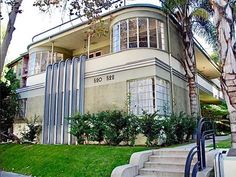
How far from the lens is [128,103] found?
47.3ft

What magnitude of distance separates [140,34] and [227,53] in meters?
8.76

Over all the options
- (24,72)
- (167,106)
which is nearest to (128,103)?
(167,106)

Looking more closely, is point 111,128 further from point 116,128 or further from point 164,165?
point 164,165

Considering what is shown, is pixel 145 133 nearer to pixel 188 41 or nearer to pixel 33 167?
pixel 33 167

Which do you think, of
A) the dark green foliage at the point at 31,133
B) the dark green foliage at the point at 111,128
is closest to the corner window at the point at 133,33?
the dark green foliage at the point at 111,128

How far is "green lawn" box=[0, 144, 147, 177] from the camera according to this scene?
8773 mm

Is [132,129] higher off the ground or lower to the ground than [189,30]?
lower

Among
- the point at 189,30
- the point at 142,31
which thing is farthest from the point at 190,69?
the point at 142,31

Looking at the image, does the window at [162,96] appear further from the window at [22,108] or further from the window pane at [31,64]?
the window pane at [31,64]

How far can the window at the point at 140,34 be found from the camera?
16.0 m

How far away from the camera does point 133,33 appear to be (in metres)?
16.1

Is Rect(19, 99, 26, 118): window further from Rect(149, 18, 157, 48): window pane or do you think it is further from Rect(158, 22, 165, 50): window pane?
Rect(158, 22, 165, 50): window pane

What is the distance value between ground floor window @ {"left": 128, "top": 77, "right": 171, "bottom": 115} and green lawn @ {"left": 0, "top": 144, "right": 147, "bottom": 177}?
388 centimetres

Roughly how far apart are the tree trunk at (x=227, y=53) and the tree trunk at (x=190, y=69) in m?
9.46
